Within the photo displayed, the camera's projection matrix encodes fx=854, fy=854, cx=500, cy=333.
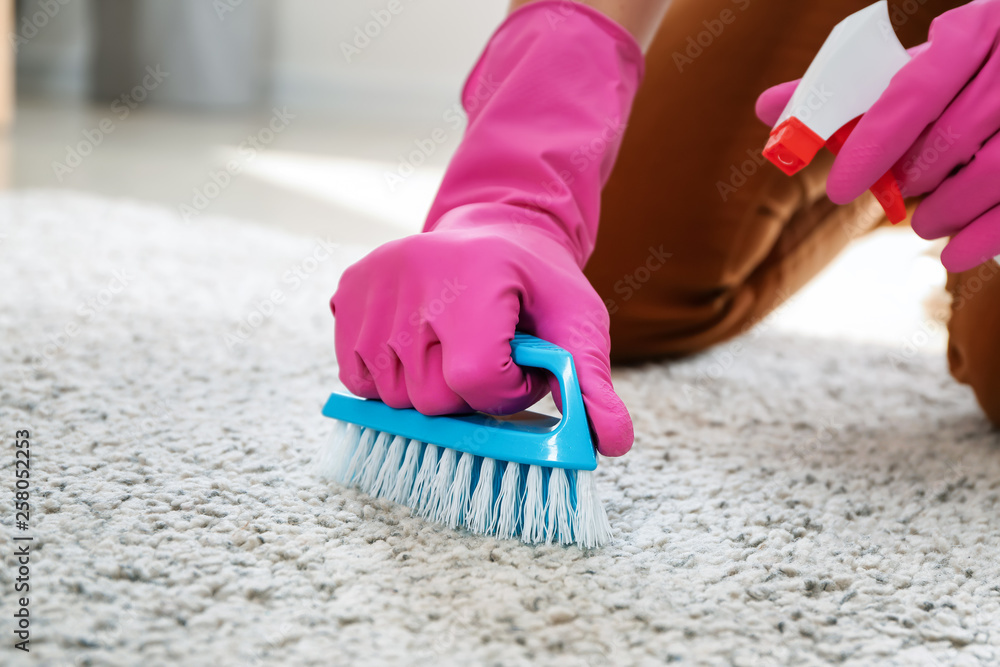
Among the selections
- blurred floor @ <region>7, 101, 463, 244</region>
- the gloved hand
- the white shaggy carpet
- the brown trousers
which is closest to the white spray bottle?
the gloved hand

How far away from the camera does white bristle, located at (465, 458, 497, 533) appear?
629 millimetres

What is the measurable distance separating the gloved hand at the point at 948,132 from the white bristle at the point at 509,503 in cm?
35

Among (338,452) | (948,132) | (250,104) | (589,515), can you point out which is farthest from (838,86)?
(250,104)

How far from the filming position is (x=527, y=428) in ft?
2.06

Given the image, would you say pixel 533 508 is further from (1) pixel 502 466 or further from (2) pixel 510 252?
(2) pixel 510 252

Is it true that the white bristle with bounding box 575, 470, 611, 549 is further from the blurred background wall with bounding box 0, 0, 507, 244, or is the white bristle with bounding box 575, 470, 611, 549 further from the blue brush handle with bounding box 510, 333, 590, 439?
the blurred background wall with bounding box 0, 0, 507, 244

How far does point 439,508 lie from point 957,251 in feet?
1.53

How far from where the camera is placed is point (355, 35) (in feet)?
13.1

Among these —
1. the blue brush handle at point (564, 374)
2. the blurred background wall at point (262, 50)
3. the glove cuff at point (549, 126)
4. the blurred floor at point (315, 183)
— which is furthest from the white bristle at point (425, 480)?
the blurred background wall at point (262, 50)

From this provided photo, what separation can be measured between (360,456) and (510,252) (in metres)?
0.21

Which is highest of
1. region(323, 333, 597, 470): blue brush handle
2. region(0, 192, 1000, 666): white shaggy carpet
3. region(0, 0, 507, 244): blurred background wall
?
region(323, 333, 597, 470): blue brush handle

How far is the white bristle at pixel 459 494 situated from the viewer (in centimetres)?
64

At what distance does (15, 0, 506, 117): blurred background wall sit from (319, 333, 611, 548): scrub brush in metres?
3.34

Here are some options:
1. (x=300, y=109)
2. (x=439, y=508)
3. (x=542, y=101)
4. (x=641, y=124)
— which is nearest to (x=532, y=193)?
(x=542, y=101)
